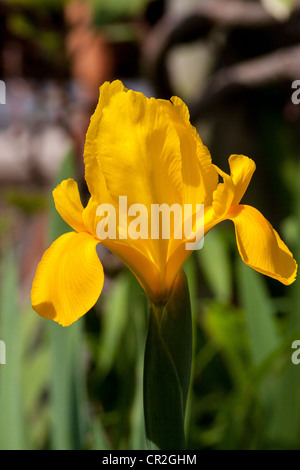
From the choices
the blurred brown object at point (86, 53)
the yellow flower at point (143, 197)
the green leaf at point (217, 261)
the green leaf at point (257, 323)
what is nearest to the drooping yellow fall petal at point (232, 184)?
the yellow flower at point (143, 197)

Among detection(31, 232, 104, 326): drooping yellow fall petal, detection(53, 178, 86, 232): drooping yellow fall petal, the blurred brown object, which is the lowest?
detection(31, 232, 104, 326): drooping yellow fall petal

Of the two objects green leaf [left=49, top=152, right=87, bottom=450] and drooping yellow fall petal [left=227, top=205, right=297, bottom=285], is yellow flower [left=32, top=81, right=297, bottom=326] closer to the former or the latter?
drooping yellow fall petal [left=227, top=205, right=297, bottom=285]

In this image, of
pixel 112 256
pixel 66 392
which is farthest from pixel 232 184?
pixel 112 256

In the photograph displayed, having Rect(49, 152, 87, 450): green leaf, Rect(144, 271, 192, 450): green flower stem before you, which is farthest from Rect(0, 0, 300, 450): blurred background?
Rect(144, 271, 192, 450): green flower stem

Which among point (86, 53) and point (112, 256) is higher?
point (86, 53)

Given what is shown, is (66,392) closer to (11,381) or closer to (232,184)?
(11,381)

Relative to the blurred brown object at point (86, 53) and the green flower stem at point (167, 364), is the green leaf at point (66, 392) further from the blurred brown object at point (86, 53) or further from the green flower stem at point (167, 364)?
the blurred brown object at point (86, 53)
